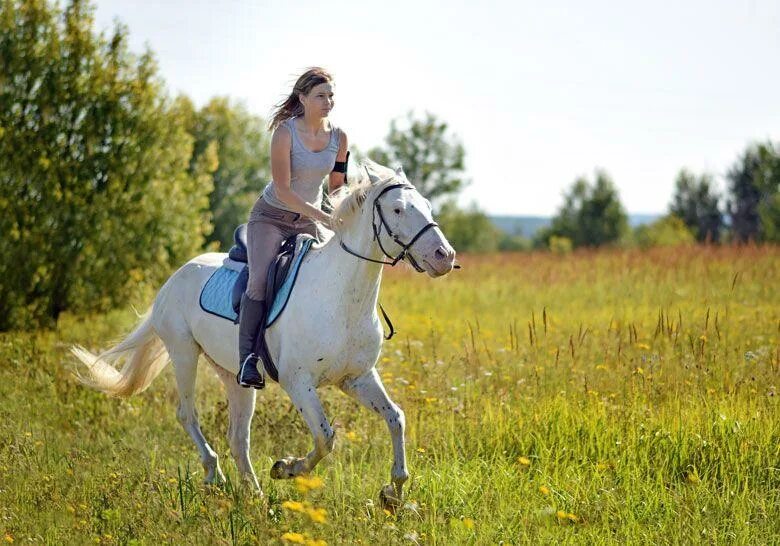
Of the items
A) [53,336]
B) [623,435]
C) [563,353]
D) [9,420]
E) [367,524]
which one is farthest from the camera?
[53,336]

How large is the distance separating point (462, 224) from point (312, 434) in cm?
8055

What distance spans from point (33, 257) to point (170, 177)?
269cm

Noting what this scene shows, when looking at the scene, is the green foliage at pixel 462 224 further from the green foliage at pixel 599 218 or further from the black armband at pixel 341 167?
the black armband at pixel 341 167

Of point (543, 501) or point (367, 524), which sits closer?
point (367, 524)

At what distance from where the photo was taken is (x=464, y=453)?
662 cm

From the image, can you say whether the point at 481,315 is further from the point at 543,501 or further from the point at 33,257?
the point at 543,501

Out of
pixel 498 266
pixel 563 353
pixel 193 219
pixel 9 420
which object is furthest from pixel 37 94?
pixel 498 266

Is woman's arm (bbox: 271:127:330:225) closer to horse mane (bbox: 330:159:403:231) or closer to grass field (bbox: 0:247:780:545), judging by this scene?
horse mane (bbox: 330:159:403:231)

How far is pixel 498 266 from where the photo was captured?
22.9m

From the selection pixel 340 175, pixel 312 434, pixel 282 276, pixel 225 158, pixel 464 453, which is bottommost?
pixel 464 453

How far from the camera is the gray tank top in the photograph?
5.70 meters

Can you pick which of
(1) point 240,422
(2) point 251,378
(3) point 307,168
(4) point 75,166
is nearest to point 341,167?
(3) point 307,168

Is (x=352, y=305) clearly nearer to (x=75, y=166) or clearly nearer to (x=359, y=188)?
(x=359, y=188)

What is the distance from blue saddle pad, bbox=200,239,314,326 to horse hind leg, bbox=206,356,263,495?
2.30 ft
